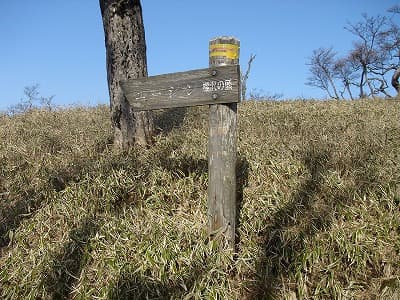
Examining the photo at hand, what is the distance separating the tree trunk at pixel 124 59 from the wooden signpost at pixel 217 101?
172 centimetres

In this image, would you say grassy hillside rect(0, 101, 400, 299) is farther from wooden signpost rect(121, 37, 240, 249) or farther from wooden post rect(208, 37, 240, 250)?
wooden signpost rect(121, 37, 240, 249)

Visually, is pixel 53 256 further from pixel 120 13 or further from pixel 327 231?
pixel 120 13

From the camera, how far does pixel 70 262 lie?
11.0 ft

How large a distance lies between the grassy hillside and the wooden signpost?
37cm

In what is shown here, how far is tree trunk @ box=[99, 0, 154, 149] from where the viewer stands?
495cm

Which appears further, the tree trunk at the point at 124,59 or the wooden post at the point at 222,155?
the tree trunk at the point at 124,59

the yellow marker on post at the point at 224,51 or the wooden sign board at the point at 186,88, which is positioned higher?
the yellow marker on post at the point at 224,51

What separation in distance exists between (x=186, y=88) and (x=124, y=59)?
229 centimetres

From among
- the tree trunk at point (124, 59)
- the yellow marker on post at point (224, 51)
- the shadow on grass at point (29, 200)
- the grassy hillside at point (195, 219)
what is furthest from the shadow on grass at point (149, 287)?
the tree trunk at point (124, 59)

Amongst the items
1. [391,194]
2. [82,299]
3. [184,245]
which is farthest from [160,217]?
[391,194]

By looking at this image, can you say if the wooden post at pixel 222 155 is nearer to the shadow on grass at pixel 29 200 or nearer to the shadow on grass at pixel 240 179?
the shadow on grass at pixel 240 179

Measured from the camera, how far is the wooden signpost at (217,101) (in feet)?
9.55

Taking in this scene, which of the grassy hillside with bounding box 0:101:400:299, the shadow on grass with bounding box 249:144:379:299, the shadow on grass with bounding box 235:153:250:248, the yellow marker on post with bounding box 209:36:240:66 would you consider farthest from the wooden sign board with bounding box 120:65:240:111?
the shadow on grass with bounding box 249:144:379:299

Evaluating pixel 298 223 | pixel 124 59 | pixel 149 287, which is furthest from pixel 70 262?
pixel 124 59
